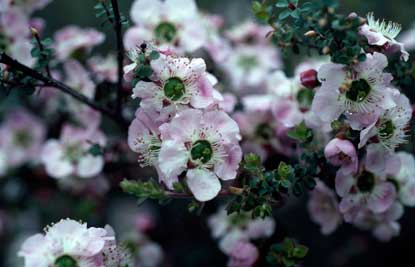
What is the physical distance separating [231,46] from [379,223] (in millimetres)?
813

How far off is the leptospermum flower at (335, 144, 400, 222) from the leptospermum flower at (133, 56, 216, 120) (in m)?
0.33

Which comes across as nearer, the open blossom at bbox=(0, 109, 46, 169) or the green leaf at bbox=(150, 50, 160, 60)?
the green leaf at bbox=(150, 50, 160, 60)

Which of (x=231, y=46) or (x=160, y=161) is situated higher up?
(x=160, y=161)

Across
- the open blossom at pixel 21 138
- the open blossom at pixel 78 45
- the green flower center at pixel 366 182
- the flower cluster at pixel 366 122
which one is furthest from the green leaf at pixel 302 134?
the open blossom at pixel 21 138

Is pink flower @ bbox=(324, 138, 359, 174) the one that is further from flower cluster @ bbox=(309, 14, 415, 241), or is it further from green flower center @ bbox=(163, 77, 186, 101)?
green flower center @ bbox=(163, 77, 186, 101)

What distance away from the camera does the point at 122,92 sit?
153cm

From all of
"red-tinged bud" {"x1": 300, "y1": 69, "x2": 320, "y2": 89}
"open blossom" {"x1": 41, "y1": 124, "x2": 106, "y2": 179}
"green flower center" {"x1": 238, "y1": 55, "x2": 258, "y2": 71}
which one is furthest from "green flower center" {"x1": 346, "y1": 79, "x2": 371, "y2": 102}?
"green flower center" {"x1": 238, "y1": 55, "x2": 258, "y2": 71}

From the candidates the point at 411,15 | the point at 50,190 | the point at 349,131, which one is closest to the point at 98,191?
the point at 50,190

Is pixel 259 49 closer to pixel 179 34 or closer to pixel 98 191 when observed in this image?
pixel 179 34

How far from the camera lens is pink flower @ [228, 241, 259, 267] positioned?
1507 millimetres

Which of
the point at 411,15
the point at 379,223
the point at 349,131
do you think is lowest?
the point at 379,223

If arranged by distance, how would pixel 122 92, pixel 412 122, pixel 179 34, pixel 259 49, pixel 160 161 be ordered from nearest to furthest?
1. pixel 160 161
2. pixel 412 122
3. pixel 122 92
4. pixel 179 34
5. pixel 259 49

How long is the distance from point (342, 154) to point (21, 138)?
1133 millimetres

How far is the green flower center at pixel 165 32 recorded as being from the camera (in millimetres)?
1691
